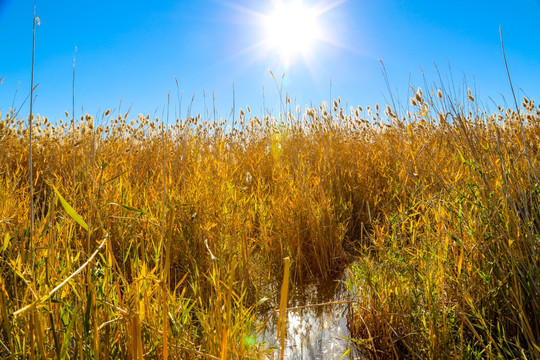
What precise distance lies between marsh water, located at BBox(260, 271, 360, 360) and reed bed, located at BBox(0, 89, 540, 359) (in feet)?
0.25

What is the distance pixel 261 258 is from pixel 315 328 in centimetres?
55

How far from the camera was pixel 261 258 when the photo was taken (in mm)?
1901

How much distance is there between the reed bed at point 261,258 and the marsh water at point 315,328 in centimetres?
8

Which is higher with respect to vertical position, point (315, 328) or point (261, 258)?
point (261, 258)

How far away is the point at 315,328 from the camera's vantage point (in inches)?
56.9

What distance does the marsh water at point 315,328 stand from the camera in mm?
1280

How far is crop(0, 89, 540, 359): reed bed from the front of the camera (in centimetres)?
86

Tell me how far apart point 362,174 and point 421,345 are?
1780 mm

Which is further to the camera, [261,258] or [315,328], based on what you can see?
[261,258]

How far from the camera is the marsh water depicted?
1.28m

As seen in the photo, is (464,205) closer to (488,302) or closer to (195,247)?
(488,302)

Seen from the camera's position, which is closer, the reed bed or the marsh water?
the reed bed

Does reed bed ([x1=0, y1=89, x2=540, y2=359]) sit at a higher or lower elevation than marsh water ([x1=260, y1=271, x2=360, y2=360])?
higher

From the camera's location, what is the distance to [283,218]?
1.96 meters
